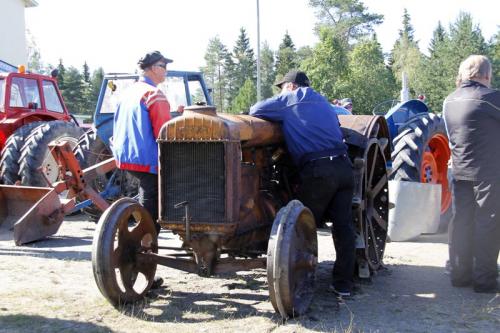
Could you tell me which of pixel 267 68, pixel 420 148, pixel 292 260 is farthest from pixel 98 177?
pixel 267 68

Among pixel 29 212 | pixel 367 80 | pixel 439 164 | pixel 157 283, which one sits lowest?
pixel 157 283

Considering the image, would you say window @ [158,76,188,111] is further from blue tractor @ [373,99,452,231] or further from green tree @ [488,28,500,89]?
green tree @ [488,28,500,89]

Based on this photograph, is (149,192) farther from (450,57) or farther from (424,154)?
(450,57)

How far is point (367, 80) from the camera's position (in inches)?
1695

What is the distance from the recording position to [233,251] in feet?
14.8

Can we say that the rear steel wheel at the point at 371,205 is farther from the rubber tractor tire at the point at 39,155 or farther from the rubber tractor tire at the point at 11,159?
the rubber tractor tire at the point at 11,159

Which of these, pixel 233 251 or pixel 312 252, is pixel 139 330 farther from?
pixel 312 252

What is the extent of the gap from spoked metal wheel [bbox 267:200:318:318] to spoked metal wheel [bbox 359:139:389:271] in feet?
3.61

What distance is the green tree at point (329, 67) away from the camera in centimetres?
4097

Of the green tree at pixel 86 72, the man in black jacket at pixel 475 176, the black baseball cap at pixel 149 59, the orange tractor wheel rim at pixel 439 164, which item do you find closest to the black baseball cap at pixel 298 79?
the black baseball cap at pixel 149 59

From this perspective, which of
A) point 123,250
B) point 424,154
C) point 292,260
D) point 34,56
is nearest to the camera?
point 292,260

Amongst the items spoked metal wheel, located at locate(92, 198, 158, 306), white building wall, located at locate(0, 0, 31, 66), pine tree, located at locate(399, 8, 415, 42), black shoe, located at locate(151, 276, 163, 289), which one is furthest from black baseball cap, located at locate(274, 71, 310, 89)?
pine tree, located at locate(399, 8, 415, 42)

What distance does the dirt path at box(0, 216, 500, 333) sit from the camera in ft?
13.0

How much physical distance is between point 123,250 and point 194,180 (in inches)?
30.6
